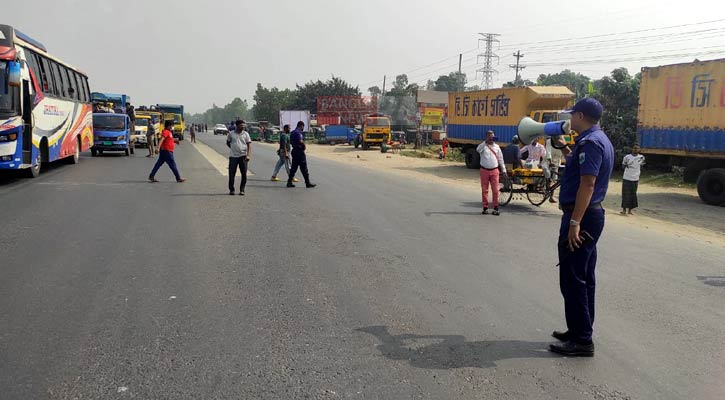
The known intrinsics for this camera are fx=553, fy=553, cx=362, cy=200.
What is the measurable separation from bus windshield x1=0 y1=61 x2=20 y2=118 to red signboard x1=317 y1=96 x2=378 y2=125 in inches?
1830

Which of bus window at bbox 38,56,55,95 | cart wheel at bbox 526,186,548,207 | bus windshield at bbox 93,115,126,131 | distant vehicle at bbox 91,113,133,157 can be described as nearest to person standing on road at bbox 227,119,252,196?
cart wheel at bbox 526,186,548,207

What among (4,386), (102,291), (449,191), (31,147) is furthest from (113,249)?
(449,191)

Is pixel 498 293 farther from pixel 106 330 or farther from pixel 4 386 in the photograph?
pixel 4 386

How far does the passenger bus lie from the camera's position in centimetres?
1280

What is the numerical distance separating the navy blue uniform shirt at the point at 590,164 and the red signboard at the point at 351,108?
54905mm

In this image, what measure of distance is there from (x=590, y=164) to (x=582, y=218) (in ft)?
1.27

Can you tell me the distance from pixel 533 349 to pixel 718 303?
260cm

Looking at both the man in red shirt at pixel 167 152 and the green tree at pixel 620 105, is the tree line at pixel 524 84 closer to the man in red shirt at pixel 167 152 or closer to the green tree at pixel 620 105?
the green tree at pixel 620 105

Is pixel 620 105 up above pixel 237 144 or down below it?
above

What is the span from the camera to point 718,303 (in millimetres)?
5383

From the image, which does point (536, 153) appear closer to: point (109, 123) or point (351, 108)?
point (109, 123)

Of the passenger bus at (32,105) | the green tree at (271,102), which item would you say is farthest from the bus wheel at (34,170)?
the green tree at (271,102)

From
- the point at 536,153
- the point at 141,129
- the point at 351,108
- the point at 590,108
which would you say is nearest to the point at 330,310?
the point at 590,108

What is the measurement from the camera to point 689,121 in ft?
49.9
